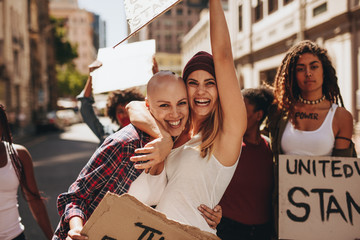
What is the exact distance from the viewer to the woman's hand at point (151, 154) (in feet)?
5.22

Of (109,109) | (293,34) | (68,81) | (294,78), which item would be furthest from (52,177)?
(68,81)

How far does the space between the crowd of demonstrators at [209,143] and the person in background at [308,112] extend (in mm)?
777

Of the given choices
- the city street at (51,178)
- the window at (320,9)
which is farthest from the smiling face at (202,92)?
the window at (320,9)

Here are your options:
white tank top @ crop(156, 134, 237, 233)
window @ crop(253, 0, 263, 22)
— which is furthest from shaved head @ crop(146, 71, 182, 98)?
window @ crop(253, 0, 263, 22)

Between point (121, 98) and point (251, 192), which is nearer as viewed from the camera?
point (251, 192)

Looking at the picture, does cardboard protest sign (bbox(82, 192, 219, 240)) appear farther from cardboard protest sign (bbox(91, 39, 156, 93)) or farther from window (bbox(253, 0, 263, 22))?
window (bbox(253, 0, 263, 22))

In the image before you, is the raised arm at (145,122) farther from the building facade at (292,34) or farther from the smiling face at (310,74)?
the building facade at (292,34)

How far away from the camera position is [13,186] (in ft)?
7.76

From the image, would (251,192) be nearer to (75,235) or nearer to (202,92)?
(202,92)

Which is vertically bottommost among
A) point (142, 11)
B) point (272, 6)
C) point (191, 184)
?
point (191, 184)

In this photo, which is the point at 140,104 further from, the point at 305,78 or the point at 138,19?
the point at 305,78

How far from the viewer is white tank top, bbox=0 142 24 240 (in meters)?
2.29

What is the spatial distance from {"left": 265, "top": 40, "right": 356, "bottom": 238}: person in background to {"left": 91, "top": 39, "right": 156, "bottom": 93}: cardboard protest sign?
1.02m

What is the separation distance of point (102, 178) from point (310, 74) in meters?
1.65
